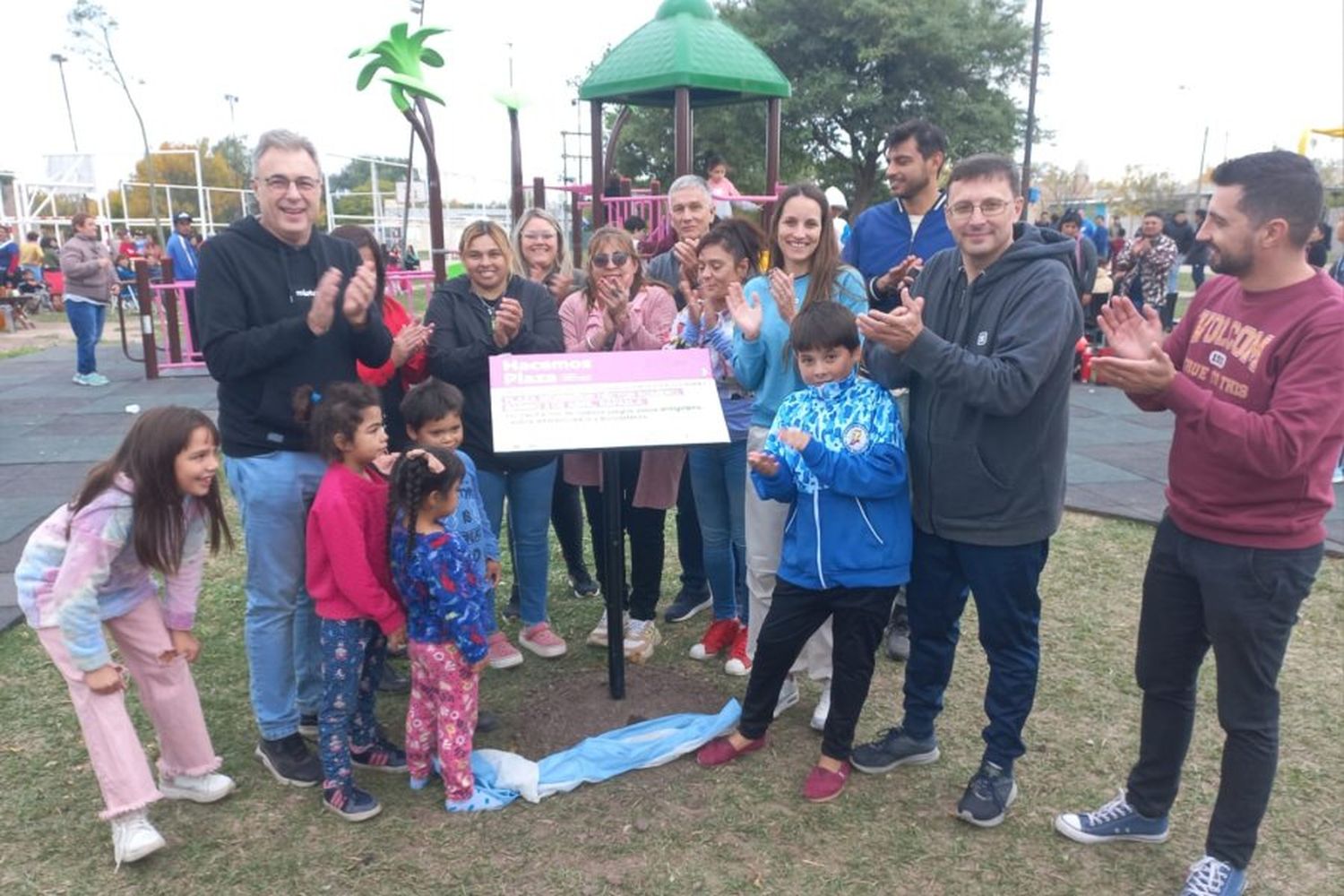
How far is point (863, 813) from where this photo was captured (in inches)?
116

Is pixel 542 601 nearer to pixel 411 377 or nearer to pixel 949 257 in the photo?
pixel 411 377

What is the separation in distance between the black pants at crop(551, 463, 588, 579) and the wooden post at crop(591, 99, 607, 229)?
4975 mm

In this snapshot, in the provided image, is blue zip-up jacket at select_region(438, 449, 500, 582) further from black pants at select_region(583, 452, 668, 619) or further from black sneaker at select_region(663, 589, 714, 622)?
black sneaker at select_region(663, 589, 714, 622)

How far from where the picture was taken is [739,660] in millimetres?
3855

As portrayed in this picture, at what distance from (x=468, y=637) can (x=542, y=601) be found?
4.04ft

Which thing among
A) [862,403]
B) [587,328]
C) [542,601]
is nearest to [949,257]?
[862,403]

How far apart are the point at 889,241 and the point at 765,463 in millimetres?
1401

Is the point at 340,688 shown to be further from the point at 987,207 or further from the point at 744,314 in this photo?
the point at 987,207

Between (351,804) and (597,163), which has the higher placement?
(597,163)

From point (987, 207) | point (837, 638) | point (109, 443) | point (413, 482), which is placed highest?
point (987, 207)

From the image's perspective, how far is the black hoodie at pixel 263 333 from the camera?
278cm

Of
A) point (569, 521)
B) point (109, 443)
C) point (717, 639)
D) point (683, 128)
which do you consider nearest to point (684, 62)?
point (683, 128)

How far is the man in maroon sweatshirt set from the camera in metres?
2.18

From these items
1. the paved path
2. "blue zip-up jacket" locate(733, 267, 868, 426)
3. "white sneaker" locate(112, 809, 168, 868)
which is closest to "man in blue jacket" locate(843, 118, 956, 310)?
"blue zip-up jacket" locate(733, 267, 868, 426)
